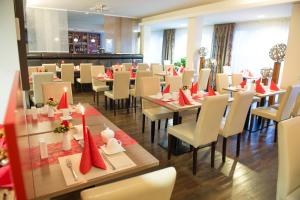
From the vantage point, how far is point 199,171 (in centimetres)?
246

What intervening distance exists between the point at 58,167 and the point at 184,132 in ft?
5.12

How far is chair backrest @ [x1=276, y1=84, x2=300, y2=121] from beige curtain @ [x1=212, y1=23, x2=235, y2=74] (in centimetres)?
471

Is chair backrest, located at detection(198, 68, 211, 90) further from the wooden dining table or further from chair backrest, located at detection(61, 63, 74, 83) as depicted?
the wooden dining table

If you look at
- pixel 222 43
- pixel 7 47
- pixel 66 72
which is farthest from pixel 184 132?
pixel 222 43

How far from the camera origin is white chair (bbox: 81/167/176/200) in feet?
2.33

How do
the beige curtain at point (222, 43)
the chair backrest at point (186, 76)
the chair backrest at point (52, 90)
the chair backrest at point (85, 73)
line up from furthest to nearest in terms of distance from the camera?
1. the beige curtain at point (222, 43)
2. the chair backrest at point (85, 73)
3. the chair backrest at point (186, 76)
4. the chair backrest at point (52, 90)

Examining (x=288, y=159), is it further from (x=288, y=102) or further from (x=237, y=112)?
(x=288, y=102)

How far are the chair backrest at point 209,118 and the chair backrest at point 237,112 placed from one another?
0.60 feet

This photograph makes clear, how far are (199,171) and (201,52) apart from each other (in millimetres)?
4650

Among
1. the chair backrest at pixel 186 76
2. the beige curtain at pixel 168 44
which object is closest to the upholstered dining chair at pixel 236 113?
the chair backrest at pixel 186 76

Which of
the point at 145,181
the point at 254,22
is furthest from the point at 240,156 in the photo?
the point at 254,22

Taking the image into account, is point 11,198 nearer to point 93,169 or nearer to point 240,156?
point 93,169

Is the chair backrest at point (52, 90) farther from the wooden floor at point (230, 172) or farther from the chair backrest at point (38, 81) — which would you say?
the chair backrest at point (38, 81)

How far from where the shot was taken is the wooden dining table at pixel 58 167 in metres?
1.01
